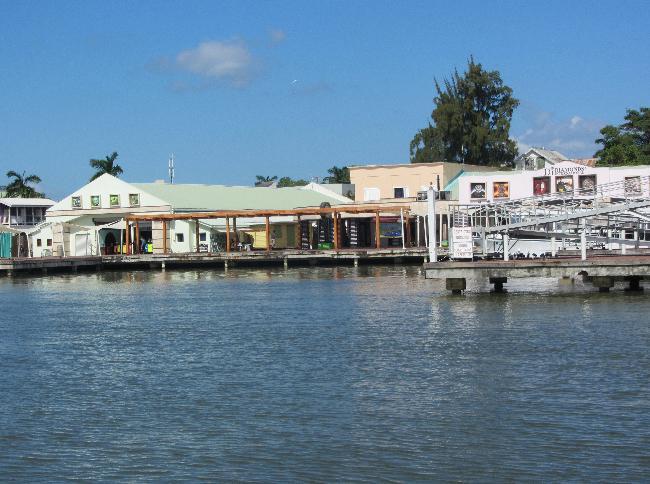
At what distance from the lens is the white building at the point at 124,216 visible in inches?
3135

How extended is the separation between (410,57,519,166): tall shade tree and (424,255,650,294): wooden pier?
6278 cm

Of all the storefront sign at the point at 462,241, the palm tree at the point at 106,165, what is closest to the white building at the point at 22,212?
the palm tree at the point at 106,165

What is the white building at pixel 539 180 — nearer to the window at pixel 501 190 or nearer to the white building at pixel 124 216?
the window at pixel 501 190

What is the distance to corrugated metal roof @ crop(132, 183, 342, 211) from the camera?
84875 mm

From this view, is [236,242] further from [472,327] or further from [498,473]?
[498,473]

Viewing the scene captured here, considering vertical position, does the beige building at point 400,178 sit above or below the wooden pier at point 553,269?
above

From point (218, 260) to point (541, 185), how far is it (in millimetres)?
23123

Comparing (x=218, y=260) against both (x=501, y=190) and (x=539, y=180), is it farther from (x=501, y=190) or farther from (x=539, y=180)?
(x=539, y=180)

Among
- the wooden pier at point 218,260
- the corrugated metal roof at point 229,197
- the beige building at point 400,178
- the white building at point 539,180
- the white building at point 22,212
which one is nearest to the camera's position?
the wooden pier at point 218,260

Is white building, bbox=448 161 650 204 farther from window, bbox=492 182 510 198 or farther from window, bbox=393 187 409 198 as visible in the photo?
window, bbox=393 187 409 198

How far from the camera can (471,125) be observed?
10094 centimetres

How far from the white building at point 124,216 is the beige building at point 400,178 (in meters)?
7.24

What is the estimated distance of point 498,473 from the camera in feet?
46.9

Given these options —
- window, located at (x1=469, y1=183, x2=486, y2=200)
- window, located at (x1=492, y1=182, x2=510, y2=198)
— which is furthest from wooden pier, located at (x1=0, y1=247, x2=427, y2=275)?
window, located at (x1=492, y1=182, x2=510, y2=198)
